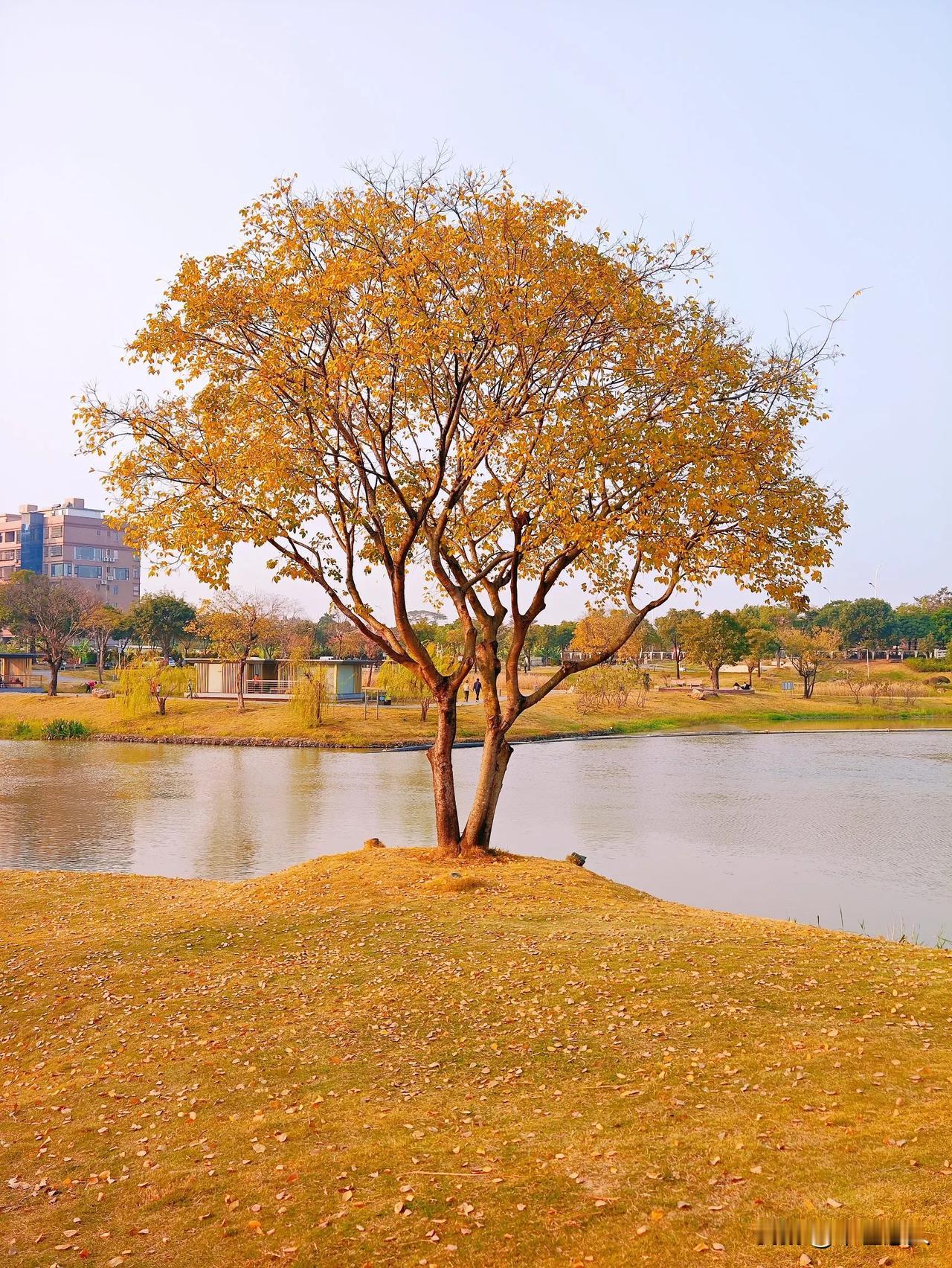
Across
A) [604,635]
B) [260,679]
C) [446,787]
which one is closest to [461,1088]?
[446,787]

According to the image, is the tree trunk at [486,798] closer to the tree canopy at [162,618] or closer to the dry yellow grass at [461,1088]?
the dry yellow grass at [461,1088]

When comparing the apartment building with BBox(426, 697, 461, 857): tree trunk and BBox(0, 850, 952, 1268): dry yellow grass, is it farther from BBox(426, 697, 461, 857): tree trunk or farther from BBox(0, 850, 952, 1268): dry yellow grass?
BBox(0, 850, 952, 1268): dry yellow grass

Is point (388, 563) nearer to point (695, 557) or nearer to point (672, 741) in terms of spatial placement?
point (695, 557)

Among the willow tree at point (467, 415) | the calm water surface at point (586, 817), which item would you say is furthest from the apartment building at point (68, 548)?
the willow tree at point (467, 415)

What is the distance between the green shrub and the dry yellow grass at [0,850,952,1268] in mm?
40335

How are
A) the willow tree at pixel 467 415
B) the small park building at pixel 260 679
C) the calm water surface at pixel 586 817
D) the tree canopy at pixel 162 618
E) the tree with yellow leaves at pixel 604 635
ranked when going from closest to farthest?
the willow tree at pixel 467 415
the calm water surface at pixel 586 817
the small park building at pixel 260 679
the tree with yellow leaves at pixel 604 635
the tree canopy at pixel 162 618

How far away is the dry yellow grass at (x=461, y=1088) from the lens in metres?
5.10

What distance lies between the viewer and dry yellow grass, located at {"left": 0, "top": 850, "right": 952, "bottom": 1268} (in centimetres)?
510

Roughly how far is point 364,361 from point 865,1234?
1146 centimetres

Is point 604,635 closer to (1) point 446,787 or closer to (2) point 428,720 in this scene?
(2) point 428,720

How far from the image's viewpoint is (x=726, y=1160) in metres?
5.51

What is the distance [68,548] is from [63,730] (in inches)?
3468

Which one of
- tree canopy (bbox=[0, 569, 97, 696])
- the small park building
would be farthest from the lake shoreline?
→ tree canopy (bbox=[0, 569, 97, 696])

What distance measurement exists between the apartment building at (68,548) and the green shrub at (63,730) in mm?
83492
